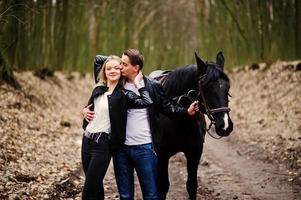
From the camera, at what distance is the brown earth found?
191 inches

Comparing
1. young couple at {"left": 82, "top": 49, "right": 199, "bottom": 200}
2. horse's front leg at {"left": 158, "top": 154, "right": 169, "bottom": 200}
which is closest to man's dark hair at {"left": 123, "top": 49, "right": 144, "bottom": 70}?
young couple at {"left": 82, "top": 49, "right": 199, "bottom": 200}

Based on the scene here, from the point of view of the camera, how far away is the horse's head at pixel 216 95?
327 cm

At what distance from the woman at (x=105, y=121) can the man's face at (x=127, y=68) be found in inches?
1.5

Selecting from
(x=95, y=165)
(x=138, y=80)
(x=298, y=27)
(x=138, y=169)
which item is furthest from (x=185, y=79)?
(x=298, y=27)

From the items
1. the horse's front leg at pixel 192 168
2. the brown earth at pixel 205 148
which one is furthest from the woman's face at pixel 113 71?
the brown earth at pixel 205 148

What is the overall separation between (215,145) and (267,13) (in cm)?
396

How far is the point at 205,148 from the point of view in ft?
24.5

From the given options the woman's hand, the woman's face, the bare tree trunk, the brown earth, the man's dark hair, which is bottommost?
the brown earth

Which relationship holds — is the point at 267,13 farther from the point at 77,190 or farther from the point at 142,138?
the point at 142,138

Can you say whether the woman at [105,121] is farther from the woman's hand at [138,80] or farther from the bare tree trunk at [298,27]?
the bare tree trunk at [298,27]

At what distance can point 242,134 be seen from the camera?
8438mm

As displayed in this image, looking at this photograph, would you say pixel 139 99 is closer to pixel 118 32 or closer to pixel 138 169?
pixel 138 169

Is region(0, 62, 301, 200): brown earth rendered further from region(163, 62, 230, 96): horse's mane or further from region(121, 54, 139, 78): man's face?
region(121, 54, 139, 78): man's face

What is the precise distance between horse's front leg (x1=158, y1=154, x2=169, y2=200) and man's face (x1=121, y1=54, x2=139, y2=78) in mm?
1142
